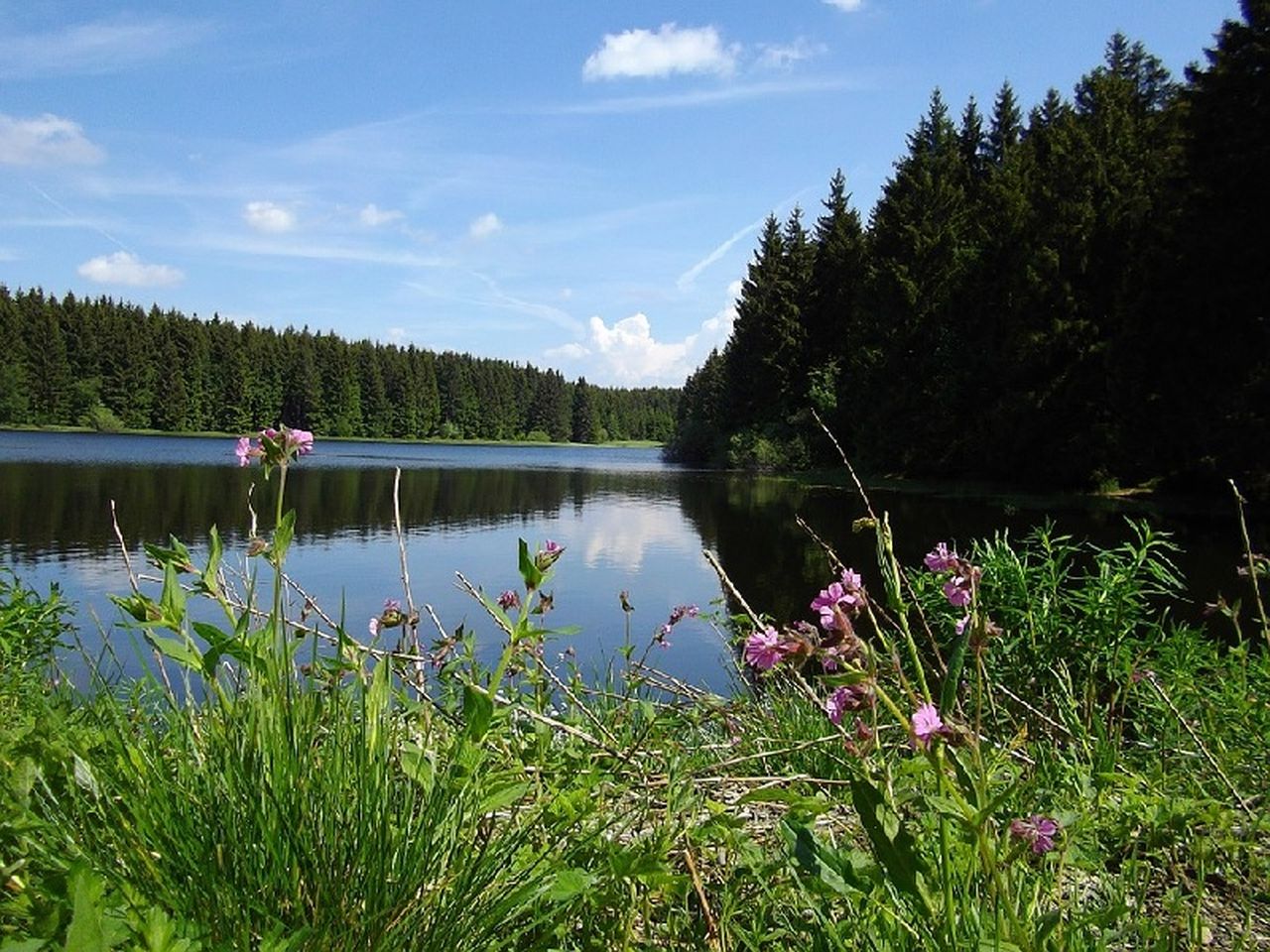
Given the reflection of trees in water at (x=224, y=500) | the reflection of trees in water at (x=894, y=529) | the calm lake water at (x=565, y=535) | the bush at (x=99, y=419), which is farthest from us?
the bush at (x=99, y=419)

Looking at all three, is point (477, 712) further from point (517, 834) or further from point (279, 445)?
point (279, 445)

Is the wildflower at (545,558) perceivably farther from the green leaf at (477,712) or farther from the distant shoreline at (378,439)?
the distant shoreline at (378,439)

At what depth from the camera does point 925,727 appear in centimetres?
93

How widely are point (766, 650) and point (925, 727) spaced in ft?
0.75

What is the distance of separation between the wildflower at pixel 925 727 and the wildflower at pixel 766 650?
182 mm

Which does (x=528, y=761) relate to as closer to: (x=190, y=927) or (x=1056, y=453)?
(x=190, y=927)

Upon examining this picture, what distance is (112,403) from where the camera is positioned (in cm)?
8356

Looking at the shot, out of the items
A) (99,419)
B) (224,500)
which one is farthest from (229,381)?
(224,500)

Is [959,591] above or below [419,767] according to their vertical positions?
above

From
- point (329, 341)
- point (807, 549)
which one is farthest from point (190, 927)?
point (329, 341)

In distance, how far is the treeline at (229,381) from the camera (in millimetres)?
80062

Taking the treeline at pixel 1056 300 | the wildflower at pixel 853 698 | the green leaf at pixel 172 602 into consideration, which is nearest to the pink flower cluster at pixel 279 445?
the green leaf at pixel 172 602

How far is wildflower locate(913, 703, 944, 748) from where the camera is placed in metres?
0.93

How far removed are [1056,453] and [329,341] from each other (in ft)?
307
